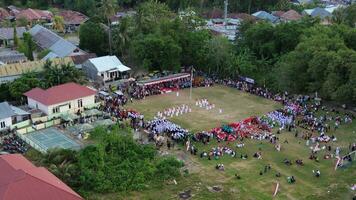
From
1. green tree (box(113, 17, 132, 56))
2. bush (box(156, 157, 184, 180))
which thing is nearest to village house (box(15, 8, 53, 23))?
green tree (box(113, 17, 132, 56))

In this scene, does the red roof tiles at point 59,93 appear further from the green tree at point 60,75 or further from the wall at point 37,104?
the green tree at point 60,75

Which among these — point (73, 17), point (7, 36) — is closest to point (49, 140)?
point (7, 36)

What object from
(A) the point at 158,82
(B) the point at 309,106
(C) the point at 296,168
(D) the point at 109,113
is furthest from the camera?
(A) the point at 158,82

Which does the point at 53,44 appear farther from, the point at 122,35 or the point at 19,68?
the point at 19,68

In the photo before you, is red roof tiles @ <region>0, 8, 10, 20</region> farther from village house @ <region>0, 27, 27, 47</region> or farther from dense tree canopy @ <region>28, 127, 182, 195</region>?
dense tree canopy @ <region>28, 127, 182, 195</region>

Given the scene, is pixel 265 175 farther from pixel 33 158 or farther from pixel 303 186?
pixel 33 158

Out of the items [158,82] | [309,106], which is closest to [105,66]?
[158,82]
